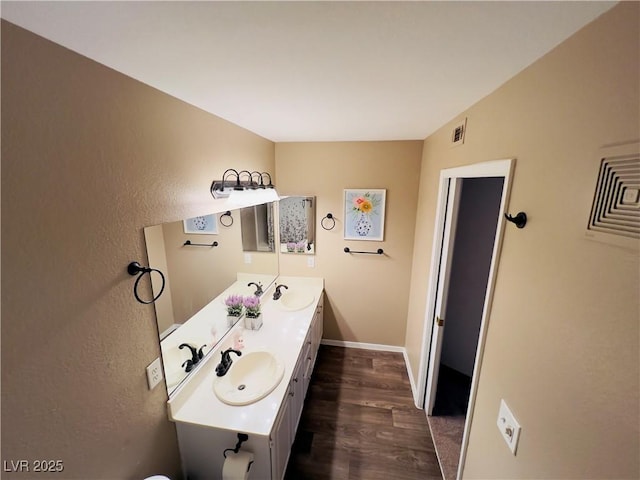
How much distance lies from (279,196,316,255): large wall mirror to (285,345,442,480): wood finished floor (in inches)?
54.8

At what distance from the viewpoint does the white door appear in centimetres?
185

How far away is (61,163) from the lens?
77 cm

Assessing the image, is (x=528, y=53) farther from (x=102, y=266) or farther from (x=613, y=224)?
(x=102, y=266)

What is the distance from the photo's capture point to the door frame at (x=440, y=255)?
110 cm

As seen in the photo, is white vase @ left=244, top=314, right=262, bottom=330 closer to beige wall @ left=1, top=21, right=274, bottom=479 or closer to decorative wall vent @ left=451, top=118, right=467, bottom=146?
beige wall @ left=1, top=21, right=274, bottom=479

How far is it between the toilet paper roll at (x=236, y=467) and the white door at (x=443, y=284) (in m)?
1.62

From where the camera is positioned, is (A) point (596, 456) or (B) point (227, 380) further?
(B) point (227, 380)

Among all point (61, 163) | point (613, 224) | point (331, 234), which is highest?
point (61, 163)

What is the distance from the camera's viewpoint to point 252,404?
1.41m

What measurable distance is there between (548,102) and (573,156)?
240 mm

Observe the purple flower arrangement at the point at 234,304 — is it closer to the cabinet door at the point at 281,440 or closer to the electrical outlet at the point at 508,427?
the cabinet door at the point at 281,440

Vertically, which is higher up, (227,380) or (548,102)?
(548,102)

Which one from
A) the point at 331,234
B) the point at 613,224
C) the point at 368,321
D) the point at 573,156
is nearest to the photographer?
the point at 613,224

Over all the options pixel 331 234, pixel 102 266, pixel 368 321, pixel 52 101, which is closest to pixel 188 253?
pixel 102 266
